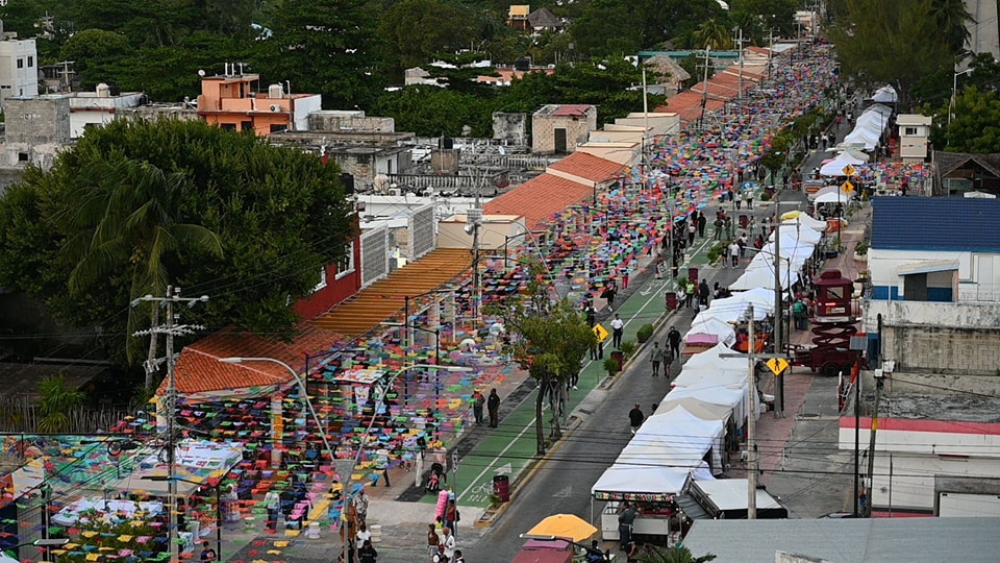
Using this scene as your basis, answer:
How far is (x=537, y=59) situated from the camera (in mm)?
154250

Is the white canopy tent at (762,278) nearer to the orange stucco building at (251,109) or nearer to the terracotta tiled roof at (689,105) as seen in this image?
the orange stucco building at (251,109)

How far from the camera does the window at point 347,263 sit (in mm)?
53234

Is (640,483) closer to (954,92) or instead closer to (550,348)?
(550,348)

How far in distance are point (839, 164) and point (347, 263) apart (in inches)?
1296

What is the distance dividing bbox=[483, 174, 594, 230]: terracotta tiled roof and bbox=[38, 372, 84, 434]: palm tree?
19077 millimetres

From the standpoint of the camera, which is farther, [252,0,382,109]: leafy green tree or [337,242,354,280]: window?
[252,0,382,109]: leafy green tree

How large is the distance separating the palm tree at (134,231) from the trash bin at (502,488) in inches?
365

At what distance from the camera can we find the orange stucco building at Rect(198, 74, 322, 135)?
93.9 m

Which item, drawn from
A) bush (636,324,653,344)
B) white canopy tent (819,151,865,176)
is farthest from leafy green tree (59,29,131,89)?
bush (636,324,653,344)

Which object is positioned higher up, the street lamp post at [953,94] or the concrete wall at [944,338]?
the street lamp post at [953,94]

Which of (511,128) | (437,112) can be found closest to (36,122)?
(511,128)

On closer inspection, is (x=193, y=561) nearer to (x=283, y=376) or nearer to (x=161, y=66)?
(x=283, y=376)

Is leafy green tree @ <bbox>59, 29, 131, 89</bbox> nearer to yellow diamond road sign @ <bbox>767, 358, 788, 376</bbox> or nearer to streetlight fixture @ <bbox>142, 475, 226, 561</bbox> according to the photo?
yellow diamond road sign @ <bbox>767, 358, 788, 376</bbox>

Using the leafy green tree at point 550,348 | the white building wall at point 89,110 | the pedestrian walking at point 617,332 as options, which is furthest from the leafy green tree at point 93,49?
the leafy green tree at point 550,348
